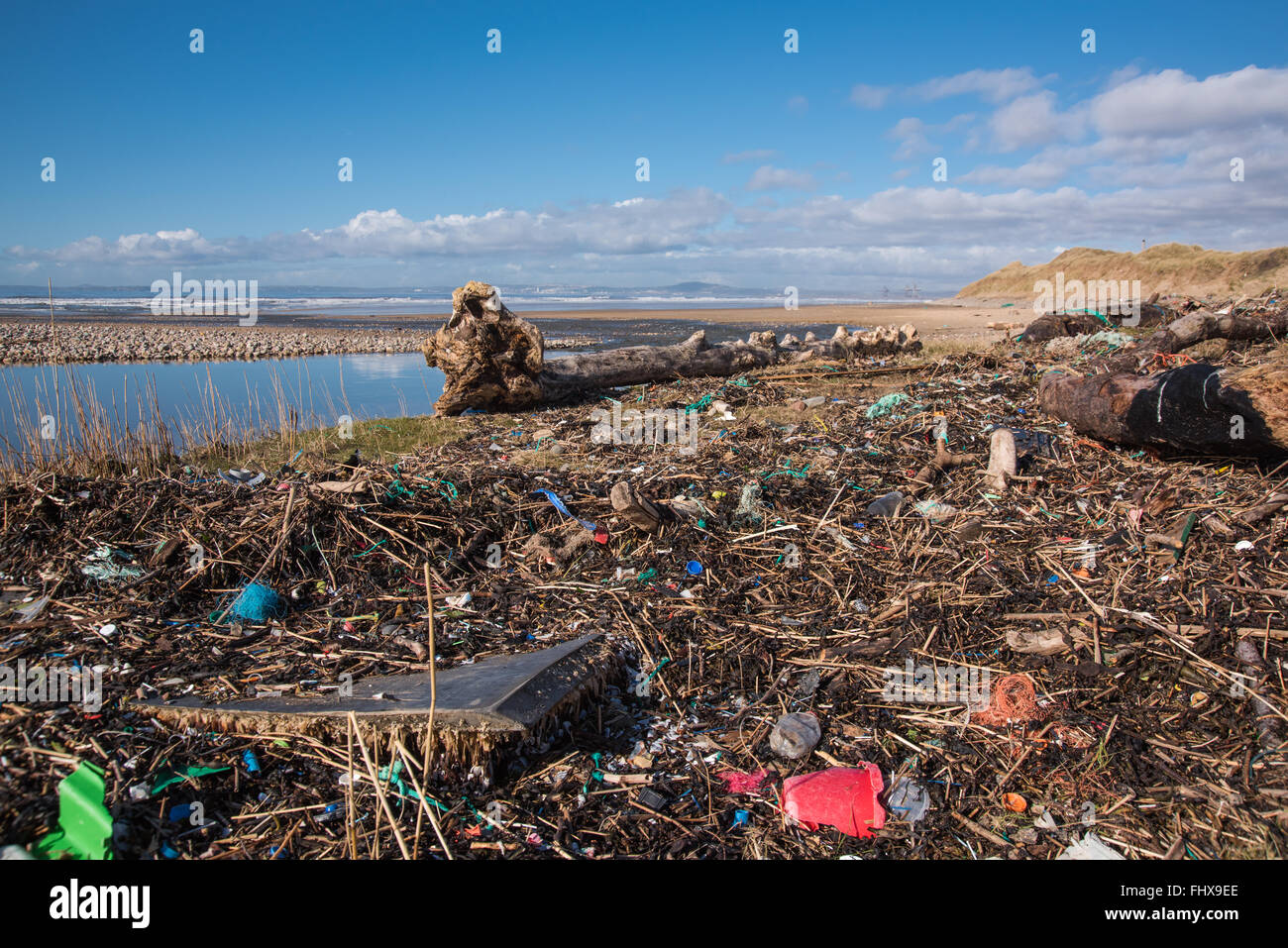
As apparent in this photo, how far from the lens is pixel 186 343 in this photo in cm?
2122

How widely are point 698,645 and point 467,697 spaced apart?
46.0 inches

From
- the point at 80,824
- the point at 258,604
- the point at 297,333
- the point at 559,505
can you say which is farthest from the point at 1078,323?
the point at 297,333

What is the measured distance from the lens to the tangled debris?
2.16 meters

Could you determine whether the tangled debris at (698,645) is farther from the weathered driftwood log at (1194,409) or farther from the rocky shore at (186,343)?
the rocky shore at (186,343)

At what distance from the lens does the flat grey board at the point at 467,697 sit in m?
2.33

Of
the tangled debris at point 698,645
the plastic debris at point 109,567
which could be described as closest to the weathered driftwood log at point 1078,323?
the tangled debris at point 698,645

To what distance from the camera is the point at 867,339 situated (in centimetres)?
1341

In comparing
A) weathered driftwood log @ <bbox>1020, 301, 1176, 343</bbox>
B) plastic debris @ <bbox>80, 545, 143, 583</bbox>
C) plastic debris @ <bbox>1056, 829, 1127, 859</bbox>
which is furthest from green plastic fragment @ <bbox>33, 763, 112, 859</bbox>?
weathered driftwood log @ <bbox>1020, 301, 1176, 343</bbox>

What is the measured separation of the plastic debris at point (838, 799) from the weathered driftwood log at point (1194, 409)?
3.37 m

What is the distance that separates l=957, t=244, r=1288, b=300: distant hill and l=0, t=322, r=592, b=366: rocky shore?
82.0ft

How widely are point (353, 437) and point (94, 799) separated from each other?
22.1 ft

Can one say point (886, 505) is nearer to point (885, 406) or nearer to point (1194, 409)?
point (1194, 409)

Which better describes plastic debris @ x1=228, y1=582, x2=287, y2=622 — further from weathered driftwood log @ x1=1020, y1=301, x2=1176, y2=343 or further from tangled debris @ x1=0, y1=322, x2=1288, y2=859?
weathered driftwood log @ x1=1020, y1=301, x2=1176, y2=343
